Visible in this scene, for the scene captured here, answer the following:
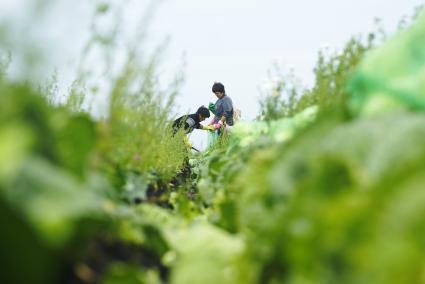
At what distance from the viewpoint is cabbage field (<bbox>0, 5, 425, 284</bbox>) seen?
2.87 feet

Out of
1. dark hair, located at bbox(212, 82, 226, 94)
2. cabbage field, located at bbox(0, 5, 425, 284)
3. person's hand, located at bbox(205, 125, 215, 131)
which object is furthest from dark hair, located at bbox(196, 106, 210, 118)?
cabbage field, located at bbox(0, 5, 425, 284)

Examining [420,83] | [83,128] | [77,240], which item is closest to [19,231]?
[77,240]

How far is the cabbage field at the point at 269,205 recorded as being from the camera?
34.5 inches

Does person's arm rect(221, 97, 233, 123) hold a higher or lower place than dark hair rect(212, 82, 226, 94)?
lower

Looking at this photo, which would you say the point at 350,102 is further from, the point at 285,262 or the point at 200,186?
the point at 200,186

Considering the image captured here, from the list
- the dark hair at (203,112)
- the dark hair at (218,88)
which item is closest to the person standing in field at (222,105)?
the dark hair at (218,88)

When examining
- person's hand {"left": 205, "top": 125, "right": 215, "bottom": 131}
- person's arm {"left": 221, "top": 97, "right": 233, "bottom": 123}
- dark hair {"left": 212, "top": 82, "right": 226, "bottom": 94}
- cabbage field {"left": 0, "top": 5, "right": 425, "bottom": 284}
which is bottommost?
cabbage field {"left": 0, "top": 5, "right": 425, "bottom": 284}

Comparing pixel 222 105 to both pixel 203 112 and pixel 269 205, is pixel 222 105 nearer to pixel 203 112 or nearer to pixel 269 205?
pixel 203 112

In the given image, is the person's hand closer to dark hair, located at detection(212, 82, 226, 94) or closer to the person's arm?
the person's arm

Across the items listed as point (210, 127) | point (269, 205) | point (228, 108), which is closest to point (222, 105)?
point (228, 108)

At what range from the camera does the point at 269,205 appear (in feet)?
A: 4.38

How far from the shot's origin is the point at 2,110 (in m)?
0.99

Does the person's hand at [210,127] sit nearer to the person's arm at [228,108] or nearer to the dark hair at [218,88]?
the person's arm at [228,108]

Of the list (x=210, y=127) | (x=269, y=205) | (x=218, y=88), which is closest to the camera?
(x=269, y=205)
